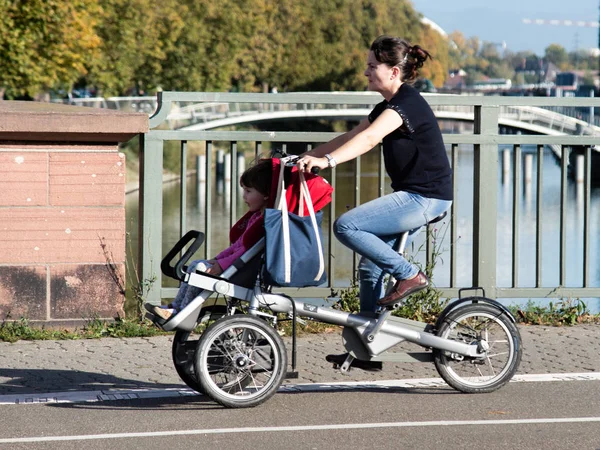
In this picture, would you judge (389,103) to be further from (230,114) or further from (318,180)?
(230,114)

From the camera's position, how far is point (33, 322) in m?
7.09

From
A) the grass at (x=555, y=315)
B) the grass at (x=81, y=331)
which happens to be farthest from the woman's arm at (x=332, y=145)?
the grass at (x=555, y=315)

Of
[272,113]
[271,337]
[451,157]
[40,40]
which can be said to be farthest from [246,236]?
[272,113]

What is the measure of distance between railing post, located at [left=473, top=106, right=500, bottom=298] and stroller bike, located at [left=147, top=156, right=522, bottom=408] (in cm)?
207

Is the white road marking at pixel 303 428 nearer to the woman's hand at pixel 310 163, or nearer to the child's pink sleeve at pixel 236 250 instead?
the child's pink sleeve at pixel 236 250

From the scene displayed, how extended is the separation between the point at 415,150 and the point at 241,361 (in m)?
1.19

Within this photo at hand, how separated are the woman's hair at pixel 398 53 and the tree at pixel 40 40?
23702 mm

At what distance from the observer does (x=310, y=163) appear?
16.3 ft

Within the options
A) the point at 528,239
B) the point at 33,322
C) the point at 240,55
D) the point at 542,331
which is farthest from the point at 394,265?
the point at 240,55

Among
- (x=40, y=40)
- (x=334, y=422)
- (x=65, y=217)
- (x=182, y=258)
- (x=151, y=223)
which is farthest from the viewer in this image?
(x=40, y=40)

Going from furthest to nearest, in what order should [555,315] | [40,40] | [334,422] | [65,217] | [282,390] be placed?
[40,40]
[555,315]
[65,217]
[282,390]
[334,422]

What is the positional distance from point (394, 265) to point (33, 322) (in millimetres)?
2659

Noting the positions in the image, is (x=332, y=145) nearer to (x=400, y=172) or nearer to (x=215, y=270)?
(x=400, y=172)

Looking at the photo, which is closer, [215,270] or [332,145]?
[215,270]
